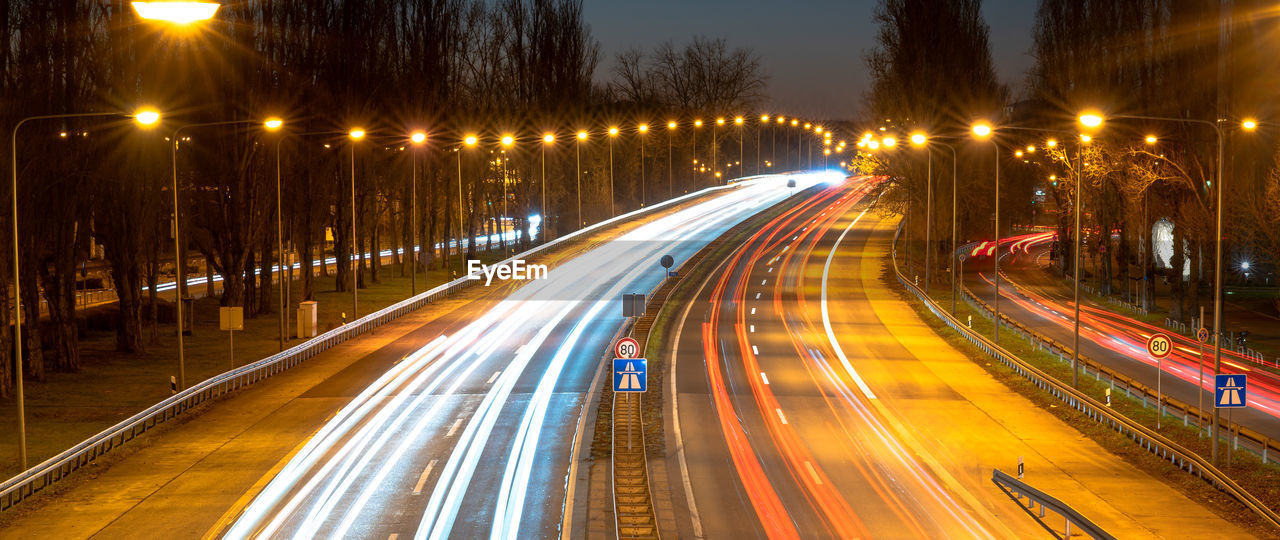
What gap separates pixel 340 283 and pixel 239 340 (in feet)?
67.6

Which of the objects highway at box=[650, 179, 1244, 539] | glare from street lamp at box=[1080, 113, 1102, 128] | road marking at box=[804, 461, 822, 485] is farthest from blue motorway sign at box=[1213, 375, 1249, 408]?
road marking at box=[804, 461, 822, 485]

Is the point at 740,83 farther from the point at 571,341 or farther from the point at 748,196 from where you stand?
the point at 571,341

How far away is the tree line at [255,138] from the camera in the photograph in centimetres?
3972

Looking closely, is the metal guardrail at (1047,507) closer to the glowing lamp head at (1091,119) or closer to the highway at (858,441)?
the highway at (858,441)

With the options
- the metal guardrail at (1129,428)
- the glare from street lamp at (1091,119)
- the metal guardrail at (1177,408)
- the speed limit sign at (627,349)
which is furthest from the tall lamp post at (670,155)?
the speed limit sign at (627,349)

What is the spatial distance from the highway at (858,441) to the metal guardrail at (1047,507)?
0.31m

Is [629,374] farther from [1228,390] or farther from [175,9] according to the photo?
[175,9]

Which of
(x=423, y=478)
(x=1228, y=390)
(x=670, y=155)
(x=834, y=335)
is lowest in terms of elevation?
(x=423, y=478)

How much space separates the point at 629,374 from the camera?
2500cm

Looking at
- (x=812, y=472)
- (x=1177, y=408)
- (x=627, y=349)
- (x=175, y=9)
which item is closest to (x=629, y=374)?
(x=627, y=349)

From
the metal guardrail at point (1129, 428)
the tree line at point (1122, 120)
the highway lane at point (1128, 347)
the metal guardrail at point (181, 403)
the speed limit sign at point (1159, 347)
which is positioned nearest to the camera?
the metal guardrail at point (1129, 428)

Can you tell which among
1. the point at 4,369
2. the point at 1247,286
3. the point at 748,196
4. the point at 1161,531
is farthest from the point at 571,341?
the point at 748,196

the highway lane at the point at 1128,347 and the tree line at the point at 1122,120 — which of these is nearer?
the highway lane at the point at 1128,347

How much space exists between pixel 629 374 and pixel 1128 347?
30767 millimetres
